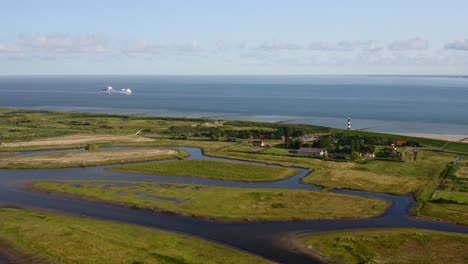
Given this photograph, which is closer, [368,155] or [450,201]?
[450,201]

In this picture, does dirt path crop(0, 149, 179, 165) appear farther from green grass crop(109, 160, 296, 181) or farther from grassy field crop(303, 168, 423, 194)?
grassy field crop(303, 168, 423, 194)

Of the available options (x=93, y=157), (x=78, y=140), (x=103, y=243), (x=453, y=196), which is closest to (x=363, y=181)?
(x=453, y=196)

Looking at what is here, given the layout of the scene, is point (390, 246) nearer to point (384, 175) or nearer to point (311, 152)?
point (384, 175)

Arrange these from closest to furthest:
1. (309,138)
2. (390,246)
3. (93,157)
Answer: (390,246)
(93,157)
(309,138)

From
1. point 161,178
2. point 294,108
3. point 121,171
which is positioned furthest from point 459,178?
point 294,108

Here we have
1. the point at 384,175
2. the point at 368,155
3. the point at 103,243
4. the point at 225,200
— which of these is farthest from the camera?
the point at 368,155

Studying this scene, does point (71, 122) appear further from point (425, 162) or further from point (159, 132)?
point (425, 162)
